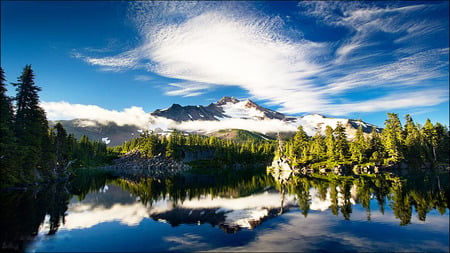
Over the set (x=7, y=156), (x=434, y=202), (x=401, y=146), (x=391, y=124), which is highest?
(x=391, y=124)

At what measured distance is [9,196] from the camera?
33812 millimetres

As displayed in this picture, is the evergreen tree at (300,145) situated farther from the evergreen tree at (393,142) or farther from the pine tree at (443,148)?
the pine tree at (443,148)

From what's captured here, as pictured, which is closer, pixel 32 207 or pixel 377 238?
pixel 377 238

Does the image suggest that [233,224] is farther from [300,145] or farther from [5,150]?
[300,145]

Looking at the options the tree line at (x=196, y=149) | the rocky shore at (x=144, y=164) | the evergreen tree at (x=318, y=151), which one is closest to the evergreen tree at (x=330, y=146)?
the evergreen tree at (x=318, y=151)

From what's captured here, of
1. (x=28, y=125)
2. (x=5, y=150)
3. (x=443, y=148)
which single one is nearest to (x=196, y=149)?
(x=443, y=148)

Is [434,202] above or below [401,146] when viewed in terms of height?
below

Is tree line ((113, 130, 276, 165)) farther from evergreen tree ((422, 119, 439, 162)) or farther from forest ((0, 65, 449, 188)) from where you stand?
evergreen tree ((422, 119, 439, 162))

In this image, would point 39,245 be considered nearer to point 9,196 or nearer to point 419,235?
point 9,196

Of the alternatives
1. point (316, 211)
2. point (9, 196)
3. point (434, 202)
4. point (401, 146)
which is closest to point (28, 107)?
point (9, 196)

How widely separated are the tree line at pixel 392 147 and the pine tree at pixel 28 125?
79992mm

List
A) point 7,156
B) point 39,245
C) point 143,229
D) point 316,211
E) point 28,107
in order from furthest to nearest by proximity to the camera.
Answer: point 28,107, point 7,156, point 316,211, point 143,229, point 39,245

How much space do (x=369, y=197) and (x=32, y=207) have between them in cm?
3995

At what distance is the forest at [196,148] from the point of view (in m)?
41.7
